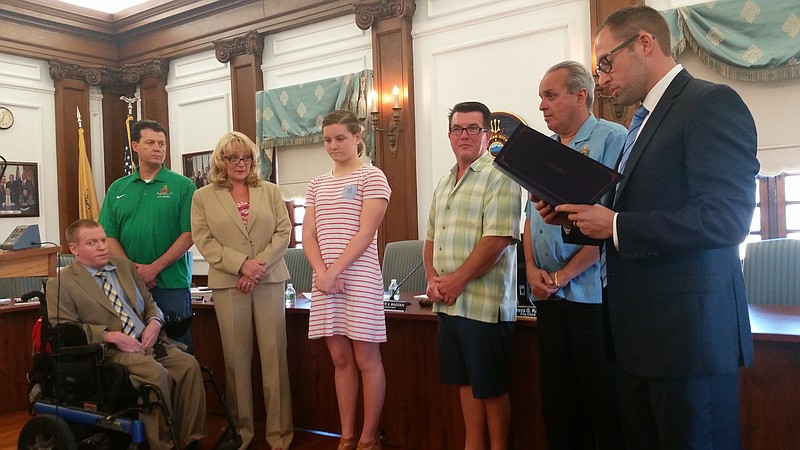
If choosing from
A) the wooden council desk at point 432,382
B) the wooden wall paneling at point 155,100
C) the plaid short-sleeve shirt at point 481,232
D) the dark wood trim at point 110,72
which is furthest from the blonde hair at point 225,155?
the dark wood trim at point 110,72

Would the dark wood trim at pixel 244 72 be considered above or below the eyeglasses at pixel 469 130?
above

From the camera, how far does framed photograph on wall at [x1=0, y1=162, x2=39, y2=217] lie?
660 centimetres

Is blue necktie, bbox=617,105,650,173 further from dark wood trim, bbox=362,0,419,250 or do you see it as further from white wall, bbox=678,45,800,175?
dark wood trim, bbox=362,0,419,250

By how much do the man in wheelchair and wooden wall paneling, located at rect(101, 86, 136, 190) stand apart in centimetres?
515

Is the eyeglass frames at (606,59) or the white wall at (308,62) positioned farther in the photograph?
the white wall at (308,62)

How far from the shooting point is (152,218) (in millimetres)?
3074

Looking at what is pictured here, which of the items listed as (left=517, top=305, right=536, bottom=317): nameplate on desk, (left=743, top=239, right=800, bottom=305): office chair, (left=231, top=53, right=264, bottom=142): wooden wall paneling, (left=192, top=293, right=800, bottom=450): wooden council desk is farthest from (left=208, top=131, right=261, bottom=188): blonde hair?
(left=231, top=53, right=264, bottom=142): wooden wall paneling

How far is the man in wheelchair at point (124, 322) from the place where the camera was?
2.70 metres

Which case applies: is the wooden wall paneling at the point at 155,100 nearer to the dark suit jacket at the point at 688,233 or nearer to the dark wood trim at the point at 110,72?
the dark wood trim at the point at 110,72

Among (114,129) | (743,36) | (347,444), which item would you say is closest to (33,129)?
(114,129)

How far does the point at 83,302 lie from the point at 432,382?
161 centimetres

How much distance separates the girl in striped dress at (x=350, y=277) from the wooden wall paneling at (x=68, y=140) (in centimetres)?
556

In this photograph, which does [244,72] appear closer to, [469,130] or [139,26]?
[139,26]

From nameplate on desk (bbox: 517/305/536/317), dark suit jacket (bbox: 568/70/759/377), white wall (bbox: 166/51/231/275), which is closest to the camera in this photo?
dark suit jacket (bbox: 568/70/759/377)
